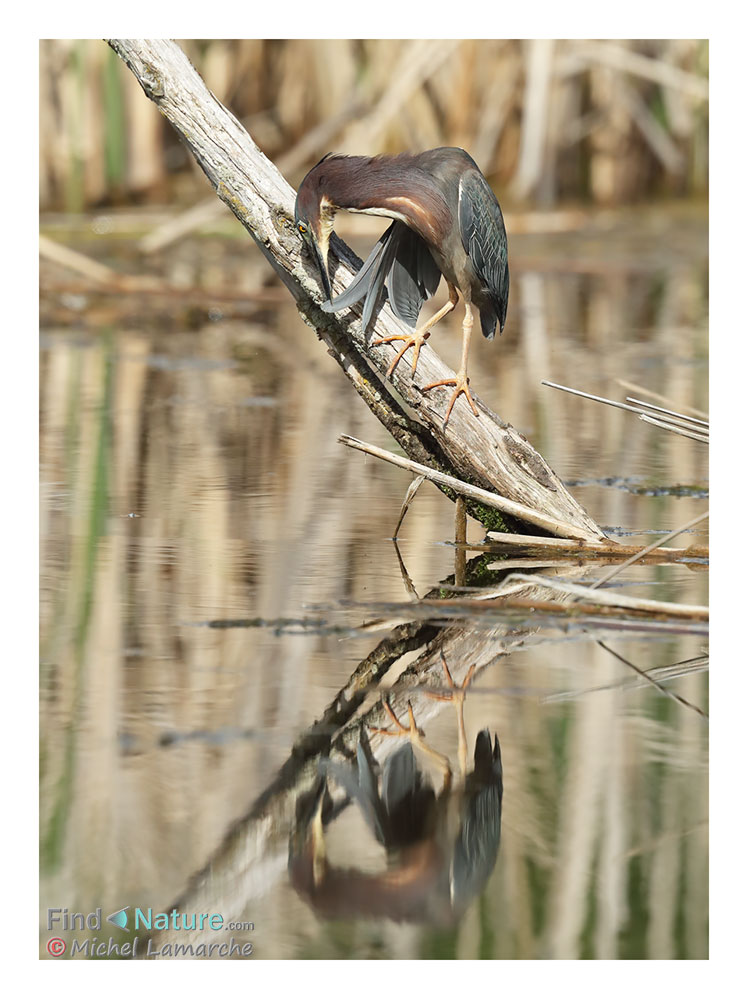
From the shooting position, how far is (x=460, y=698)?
2943 mm

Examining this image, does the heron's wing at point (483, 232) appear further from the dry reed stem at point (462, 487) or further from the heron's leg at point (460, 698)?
the heron's leg at point (460, 698)

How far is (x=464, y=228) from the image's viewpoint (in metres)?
4.00

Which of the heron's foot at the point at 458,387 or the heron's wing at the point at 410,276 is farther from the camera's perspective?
the heron's wing at the point at 410,276

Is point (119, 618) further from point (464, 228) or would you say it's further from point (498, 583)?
point (464, 228)

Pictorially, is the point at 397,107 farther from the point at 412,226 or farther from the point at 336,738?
the point at 336,738

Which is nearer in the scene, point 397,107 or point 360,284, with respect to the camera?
point 360,284

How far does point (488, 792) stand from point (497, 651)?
2.04ft

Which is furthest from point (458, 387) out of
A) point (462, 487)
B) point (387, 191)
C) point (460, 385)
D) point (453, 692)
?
point (453, 692)

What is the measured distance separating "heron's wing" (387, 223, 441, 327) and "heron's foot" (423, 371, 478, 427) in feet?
0.71

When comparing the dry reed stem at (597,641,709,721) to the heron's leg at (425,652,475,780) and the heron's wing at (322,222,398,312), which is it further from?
the heron's wing at (322,222,398,312)

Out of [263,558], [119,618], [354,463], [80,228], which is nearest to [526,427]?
[354,463]

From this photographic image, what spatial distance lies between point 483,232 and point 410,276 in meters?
0.25

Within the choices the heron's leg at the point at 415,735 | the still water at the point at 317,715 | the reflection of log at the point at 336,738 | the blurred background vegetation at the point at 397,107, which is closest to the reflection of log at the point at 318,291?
the still water at the point at 317,715

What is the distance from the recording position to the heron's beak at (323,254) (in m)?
3.82
